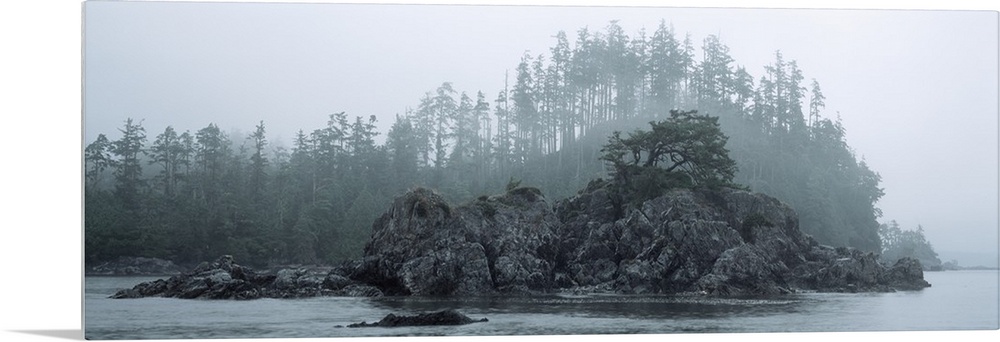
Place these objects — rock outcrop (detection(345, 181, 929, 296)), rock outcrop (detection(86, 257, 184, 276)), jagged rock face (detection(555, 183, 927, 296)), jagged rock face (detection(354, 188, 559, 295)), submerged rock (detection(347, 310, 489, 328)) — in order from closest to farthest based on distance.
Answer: submerged rock (detection(347, 310, 489, 328)) → rock outcrop (detection(86, 257, 184, 276)) → jagged rock face (detection(354, 188, 559, 295)) → rock outcrop (detection(345, 181, 929, 296)) → jagged rock face (detection(555, 183, 927, 296))

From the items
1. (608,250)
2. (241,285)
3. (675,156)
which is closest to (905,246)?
(675,156)

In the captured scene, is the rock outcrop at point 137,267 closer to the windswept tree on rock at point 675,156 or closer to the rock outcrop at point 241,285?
the rock outcrop at point 241,285

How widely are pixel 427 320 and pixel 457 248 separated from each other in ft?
21.9

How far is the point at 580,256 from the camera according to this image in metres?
33.8

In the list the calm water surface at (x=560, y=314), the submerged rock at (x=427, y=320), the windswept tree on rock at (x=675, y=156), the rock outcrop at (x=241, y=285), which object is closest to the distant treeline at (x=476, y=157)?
the rock outcrop at (x=241, y=285)

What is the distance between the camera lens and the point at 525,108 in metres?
40.9

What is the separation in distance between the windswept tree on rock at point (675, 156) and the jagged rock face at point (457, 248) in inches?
143

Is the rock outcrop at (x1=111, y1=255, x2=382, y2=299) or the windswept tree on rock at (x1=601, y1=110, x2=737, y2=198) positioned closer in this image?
the rock outcrop at (x1=111, y1=255, x2=382, y2=299)

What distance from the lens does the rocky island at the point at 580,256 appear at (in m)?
31.4

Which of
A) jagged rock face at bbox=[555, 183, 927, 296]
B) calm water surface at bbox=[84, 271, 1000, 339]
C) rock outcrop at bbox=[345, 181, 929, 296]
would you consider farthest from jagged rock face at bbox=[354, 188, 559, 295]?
jagged rock face at bbox=[555, 183, 927, 296]

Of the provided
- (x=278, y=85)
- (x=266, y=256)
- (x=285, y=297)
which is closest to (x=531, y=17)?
(x=278, y=85)

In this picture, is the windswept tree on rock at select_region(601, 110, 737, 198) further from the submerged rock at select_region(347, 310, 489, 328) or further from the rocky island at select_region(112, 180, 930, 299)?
the submerged rock at select_region(347, 310, 489, 328)

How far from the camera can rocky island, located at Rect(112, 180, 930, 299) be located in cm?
3138

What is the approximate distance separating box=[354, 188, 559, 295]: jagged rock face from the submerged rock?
558cm
